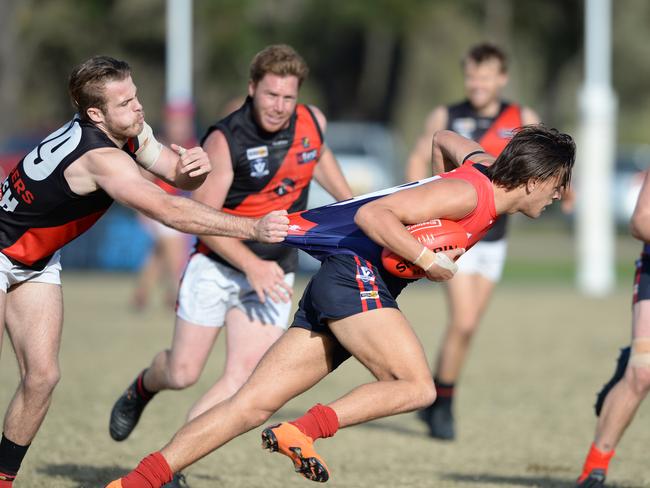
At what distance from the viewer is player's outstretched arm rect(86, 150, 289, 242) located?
508 cm

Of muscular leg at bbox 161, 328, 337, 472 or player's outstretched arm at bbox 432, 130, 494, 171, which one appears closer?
muscular leg at bbox 161, 328, 337, 472

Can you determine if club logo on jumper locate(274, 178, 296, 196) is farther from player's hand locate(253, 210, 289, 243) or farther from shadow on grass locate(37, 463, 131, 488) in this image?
shadow on grass locate(37, 463, 131, 488)

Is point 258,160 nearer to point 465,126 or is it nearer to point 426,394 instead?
point 426,394

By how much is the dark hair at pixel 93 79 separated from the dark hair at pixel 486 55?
3718 mm

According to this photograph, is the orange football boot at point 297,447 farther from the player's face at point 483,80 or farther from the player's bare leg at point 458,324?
the player's face at point 483,80

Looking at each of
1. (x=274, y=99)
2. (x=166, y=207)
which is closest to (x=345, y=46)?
(x=274, y=99)

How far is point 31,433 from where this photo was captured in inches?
225

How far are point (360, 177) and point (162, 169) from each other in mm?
21080

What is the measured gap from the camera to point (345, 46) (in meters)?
43.2

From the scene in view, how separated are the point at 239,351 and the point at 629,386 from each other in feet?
7.27

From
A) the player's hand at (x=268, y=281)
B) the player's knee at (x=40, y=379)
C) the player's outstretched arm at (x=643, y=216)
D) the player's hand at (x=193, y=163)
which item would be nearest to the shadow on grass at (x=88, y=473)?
the player's knee at (x=40, y=379)

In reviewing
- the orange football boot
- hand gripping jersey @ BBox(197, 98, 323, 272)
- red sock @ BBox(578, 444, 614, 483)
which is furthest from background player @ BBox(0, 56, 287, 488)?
red sock @ BBox(578, 444, 614, 483)

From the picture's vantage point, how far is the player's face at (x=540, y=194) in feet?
17.2

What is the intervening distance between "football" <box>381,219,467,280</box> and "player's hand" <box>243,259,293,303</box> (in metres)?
0.94
